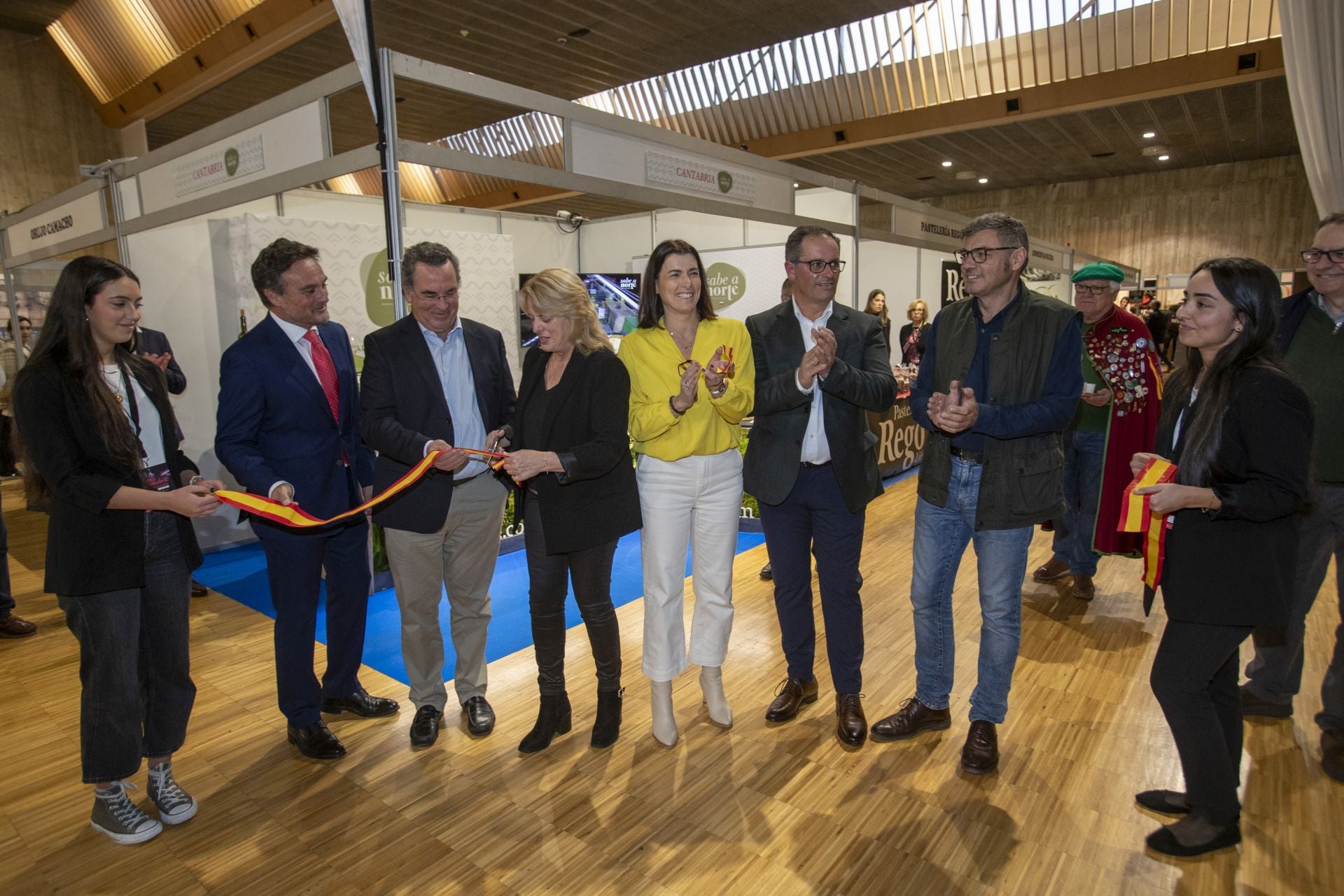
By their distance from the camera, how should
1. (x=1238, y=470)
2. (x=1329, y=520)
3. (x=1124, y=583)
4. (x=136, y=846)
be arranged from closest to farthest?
1. (x=1238, y=470)
2. (x=136, y=846)
3. (x=1329, y=520)
4. (x=1124, y=583)

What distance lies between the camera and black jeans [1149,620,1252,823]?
1.94 metres

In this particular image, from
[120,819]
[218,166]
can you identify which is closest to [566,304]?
[120,819]

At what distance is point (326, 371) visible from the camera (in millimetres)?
2662

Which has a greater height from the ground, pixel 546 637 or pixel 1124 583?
pixel 546 637

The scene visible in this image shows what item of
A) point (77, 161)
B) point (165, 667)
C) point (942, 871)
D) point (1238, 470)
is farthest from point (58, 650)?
point (77, 161)

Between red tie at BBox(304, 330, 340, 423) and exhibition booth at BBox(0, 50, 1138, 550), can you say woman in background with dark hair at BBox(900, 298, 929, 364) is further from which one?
red tie at BBox(304, 330, 340, 423)

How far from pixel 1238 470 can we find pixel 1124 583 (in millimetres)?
3030

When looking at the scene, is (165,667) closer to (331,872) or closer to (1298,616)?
(331,872)

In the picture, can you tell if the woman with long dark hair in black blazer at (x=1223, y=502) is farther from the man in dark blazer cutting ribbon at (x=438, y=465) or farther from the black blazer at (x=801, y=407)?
the man in dark blazer cutting ribbon at (x=438, y=465)

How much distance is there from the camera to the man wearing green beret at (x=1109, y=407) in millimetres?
3752

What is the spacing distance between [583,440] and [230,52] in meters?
8.51

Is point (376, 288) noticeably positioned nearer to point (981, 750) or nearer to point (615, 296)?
point (615, 296)

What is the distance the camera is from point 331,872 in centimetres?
209

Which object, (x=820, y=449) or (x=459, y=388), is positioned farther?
(x=459, y=388)
